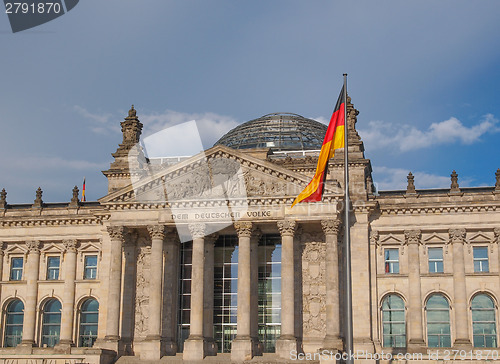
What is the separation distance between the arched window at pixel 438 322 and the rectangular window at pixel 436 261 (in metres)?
1.91

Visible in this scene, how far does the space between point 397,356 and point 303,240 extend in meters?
10.8

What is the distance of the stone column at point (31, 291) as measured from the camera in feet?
199

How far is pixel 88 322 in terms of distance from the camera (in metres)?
60.8

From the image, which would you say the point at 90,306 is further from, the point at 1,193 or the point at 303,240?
the point at 303,240

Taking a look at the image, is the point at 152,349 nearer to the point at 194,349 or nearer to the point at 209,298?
the point at 194,349

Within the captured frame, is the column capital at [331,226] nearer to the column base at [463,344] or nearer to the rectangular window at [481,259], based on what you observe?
the rectangular window at [481,259]

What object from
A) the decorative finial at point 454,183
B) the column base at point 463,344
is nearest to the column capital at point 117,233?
the decorative finial at point 454,183

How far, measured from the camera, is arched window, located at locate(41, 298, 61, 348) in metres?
61.3

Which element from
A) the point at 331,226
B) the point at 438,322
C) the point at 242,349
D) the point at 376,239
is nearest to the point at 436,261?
the point at 438,322

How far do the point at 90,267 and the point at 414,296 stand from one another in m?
26.1

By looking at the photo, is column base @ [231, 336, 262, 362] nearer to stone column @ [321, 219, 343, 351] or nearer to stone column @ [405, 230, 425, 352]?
stone column @ [321, 219, 343, 351]

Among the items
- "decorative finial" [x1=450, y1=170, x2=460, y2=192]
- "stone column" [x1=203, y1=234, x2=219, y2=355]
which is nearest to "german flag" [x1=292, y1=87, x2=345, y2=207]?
"stone column" [x1=203, y1=234, x2=219, y2=355]

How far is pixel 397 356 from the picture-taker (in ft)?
174

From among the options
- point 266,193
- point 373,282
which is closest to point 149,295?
point 266,193
